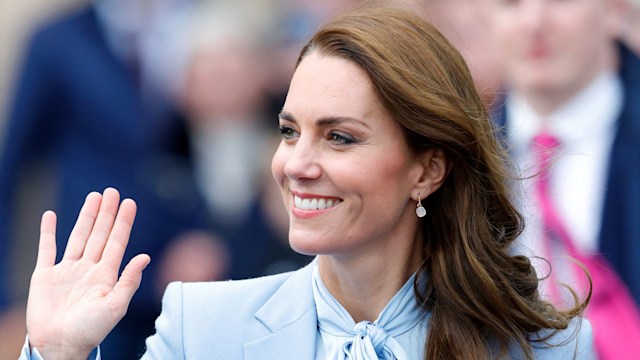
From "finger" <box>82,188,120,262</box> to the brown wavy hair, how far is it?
64 cm

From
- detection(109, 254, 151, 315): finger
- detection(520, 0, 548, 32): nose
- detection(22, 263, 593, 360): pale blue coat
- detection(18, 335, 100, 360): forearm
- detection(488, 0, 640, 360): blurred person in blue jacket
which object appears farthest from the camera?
detection(520, 0, 548, 32): nose

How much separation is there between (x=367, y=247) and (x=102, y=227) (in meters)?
0.71

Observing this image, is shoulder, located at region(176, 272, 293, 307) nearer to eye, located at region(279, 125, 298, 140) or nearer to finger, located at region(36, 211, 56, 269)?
finger, located at region(36, 211, 56, 269)

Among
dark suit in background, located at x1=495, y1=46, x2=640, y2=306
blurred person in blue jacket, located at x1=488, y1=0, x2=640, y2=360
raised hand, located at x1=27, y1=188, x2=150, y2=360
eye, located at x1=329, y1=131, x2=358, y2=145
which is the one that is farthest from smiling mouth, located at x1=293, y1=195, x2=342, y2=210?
dark suit in background, located at x1=495, y1=46, x2=640, y2=306

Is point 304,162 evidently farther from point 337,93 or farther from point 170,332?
point 170,332

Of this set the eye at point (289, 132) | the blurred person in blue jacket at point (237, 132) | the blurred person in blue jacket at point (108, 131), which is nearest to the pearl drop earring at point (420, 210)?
the eye at point (289, 132)

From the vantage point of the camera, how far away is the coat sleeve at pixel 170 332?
12.6 ft

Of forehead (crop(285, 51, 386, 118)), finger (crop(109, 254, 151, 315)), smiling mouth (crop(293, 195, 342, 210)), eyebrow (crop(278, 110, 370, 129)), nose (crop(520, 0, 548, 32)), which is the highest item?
forehead (crop(285, 51, 386, 118))

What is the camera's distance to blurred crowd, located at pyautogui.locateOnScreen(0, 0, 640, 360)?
5527mm

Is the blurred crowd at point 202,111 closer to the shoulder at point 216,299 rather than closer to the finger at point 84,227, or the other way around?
the shoulder at point 216,299

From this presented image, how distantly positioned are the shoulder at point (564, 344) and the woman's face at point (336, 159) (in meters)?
0.55

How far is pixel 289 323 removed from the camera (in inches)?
154

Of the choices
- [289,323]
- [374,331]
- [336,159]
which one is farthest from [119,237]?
[374,331]

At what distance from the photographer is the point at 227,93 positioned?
6293 mm
